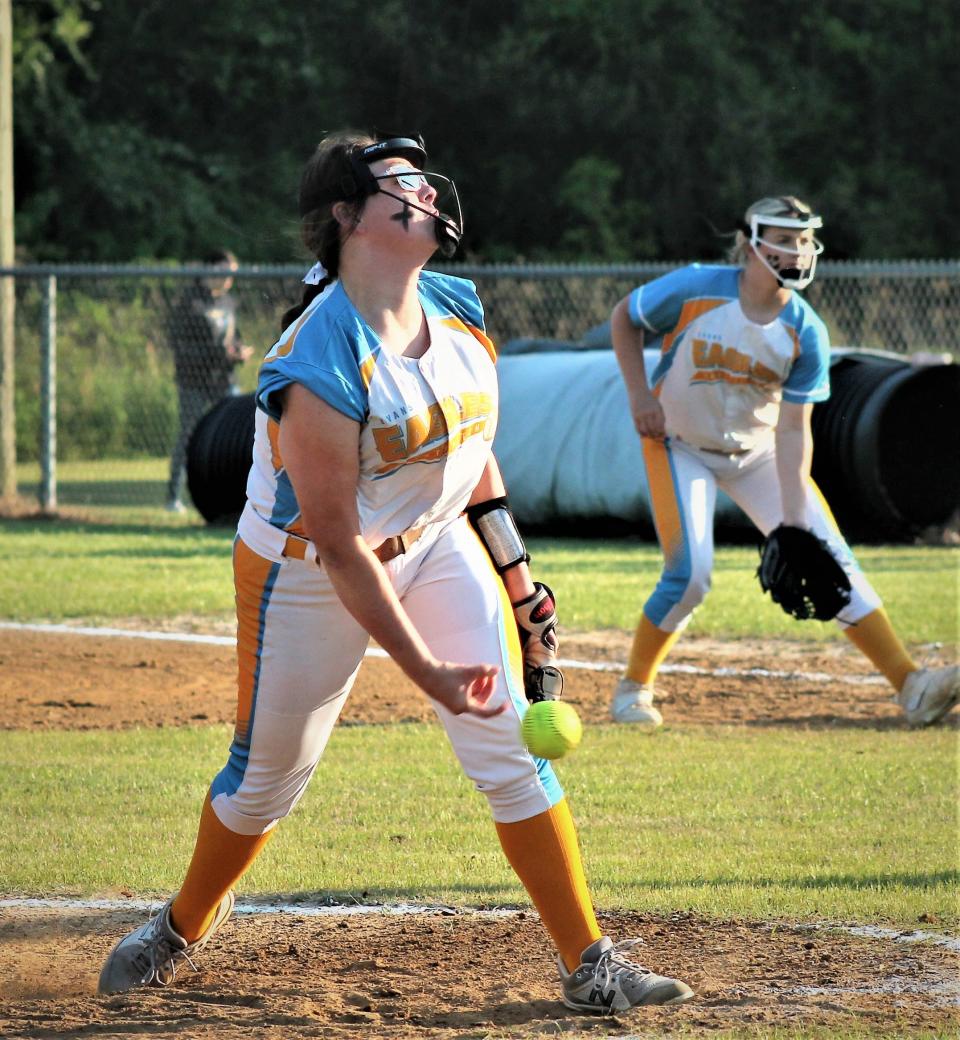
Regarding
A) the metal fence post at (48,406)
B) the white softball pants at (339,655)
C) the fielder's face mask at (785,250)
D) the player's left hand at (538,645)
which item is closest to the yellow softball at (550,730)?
the white softball pants at (339,655)

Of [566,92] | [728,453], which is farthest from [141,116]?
[728,453]

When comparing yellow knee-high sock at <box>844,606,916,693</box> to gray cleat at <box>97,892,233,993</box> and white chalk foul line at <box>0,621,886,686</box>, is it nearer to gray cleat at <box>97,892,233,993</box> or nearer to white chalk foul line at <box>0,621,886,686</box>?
white chalk foul line at <box>0,621,886,686</box>

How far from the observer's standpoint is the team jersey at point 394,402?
12.2 ft

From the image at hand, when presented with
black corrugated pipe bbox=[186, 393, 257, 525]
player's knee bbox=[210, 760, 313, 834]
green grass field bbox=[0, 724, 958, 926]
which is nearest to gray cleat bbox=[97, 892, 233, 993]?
player's knee bbox=[210, 760, 313, 834]

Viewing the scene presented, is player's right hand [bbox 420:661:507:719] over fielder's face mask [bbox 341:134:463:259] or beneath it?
beneath

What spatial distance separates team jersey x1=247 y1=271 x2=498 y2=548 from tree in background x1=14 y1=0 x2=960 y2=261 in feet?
107

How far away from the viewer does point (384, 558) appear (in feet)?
13.3

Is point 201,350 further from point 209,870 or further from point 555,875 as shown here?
point 555,875

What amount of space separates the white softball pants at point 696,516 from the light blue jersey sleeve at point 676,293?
1.87 ft

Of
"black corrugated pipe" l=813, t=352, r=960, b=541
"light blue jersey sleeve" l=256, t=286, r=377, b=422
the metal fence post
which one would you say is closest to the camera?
"light blue jersey sleeve" l=256, t=286, r=377, b=422

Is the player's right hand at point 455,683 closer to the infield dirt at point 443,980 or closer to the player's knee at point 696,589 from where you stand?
the infield dirt at point 443,980

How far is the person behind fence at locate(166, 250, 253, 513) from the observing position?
55.4ft

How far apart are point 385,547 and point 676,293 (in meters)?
3.92

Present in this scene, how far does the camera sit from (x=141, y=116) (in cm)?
3716
